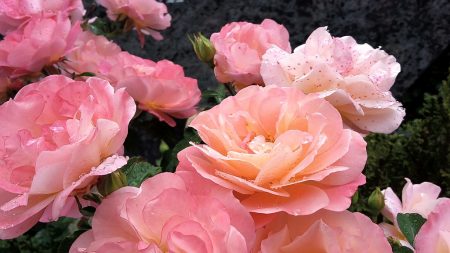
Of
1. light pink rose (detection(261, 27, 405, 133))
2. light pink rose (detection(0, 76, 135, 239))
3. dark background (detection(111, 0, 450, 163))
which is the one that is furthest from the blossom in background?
dark background (detection(111, 0, 450, 163))

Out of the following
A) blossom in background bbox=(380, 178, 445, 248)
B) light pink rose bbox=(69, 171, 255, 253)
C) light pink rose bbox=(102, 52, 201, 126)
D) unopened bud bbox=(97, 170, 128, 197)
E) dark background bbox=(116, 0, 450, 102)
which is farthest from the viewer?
dark background bbox=(116, 0, 450, 102)

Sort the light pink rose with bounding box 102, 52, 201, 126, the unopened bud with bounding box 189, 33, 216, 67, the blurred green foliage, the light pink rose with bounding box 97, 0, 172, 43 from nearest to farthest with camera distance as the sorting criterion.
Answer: the unopened bud with bounding box 189, 33, 216, 67, the light pink rose with bounding box 102, 52, 201, 126, the light pink rose with bounding box 97, 0, 172, 43, the blurred green foliage

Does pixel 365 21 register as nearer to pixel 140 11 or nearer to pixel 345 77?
pixel 140 11

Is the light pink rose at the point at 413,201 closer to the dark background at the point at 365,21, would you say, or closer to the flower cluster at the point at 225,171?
the flower cluster at the point at 225,171

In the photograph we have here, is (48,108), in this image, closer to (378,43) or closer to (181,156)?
(181,156)

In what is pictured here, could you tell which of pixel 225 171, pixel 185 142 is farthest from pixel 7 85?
pixel 225 171

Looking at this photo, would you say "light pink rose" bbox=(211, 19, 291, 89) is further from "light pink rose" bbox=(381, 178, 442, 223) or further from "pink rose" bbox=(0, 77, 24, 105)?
"pink rose" bbox=(0, 77, 24, 105)
